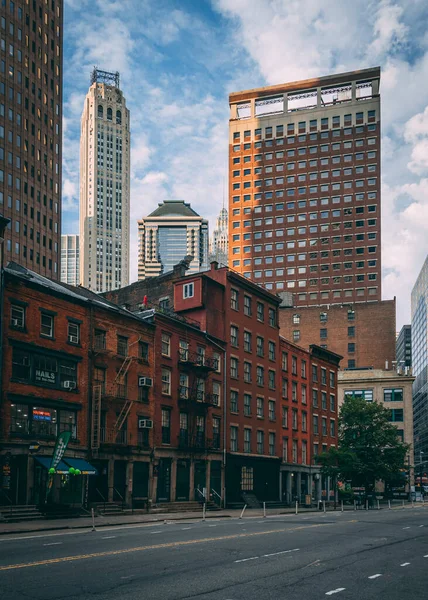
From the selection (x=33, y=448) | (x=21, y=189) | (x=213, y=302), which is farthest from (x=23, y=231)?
(x=33, y=448)

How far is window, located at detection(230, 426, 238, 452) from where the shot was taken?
60406mm

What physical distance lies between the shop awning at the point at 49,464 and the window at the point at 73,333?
7457 mm

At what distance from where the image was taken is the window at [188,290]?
195ft

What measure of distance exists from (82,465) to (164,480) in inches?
418

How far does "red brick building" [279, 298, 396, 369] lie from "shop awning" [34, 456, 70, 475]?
85.4m

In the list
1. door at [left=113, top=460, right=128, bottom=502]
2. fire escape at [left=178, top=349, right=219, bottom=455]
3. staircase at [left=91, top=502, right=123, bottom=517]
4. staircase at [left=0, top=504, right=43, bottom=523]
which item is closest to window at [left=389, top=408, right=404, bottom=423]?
fire escape at [left=178, top=349, right=219, bottom=455]

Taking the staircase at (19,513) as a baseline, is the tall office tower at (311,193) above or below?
above

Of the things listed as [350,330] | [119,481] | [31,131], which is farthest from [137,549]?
[350,330]

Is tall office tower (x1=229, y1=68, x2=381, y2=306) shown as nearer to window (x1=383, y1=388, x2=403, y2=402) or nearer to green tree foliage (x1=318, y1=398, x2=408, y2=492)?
Result: window (x1=383, y1=388, x2=403, y2=402)

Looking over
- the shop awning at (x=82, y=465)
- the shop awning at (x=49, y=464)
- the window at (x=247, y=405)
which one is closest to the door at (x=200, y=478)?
the window at (x=247, y=405)

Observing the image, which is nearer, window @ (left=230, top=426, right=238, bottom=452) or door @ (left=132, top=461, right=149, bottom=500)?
door @ (left=132, top=461, right=149, bottom=500)

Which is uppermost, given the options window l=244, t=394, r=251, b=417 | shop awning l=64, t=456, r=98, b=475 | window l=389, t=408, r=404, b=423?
window l=244, t=394, r=251, b=417

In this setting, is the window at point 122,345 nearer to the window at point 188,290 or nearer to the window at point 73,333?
the window at point 73,333

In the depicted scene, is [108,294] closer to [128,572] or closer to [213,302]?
[213,302]
